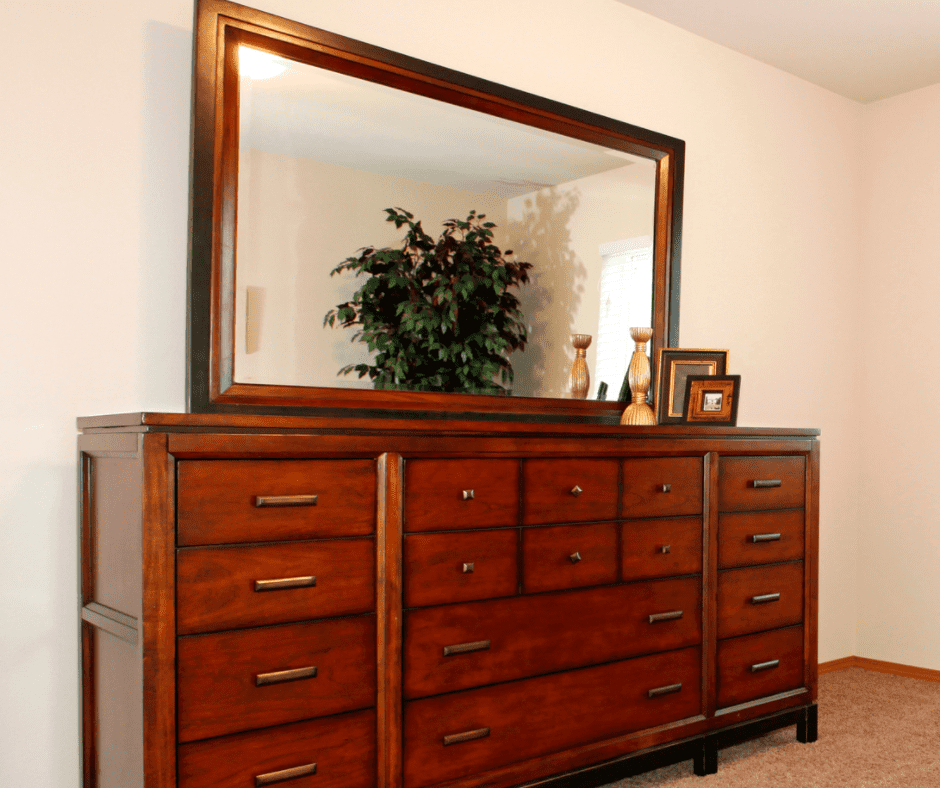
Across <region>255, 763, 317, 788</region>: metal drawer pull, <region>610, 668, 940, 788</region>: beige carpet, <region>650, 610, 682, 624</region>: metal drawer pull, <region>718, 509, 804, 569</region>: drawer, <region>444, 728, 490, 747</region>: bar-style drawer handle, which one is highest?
<region>718, 509, 804, 569</region>: drawer

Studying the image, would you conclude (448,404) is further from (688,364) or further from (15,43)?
(15,43)

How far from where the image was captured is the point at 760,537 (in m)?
2.64

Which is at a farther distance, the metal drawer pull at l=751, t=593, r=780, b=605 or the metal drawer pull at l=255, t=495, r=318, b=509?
the metal drawer pull at l=751, t=593, r=780, b=605

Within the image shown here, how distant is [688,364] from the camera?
2.80 meters

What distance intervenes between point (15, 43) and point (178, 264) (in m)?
0.60

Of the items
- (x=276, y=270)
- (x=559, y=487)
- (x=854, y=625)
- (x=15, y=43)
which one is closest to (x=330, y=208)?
(x=276, y=270)

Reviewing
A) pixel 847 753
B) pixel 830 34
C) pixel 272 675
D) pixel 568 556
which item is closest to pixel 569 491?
pixel 568 556

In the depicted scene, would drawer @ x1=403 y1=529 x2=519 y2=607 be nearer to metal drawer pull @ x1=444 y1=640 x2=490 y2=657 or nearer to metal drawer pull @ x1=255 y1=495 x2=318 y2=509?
metal drawer pull @ x1=444 y1=640 x2=490 y2=657

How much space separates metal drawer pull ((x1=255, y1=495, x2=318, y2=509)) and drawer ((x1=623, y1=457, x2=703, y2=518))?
0.92 metres

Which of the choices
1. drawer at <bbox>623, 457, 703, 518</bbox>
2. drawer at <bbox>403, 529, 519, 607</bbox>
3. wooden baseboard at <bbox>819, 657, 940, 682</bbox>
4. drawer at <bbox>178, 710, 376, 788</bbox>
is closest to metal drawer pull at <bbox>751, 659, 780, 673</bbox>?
drawer at <bbox>623, 457, 703, 518</bbox>

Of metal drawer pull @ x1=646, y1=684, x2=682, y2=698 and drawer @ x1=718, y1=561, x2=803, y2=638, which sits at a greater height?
drawer @ x1=718, y1=561, x2=803, y2=638

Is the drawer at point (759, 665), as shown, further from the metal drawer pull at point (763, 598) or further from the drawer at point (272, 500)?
the drawer at point (272, 500)

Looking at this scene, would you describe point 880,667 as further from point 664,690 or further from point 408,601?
point 408,601

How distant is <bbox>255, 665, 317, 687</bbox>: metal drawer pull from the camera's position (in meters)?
1.72
